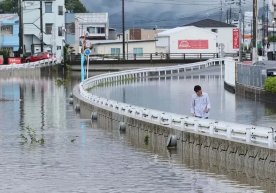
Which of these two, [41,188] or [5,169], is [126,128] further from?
[41,188]

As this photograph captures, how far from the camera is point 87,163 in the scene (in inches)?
787

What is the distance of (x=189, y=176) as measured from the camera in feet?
58.6

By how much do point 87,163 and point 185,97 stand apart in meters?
23.6

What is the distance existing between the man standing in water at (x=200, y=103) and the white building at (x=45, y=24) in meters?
85.1

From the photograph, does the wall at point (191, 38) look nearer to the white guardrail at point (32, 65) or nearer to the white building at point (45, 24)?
the white building at point (45, 24)

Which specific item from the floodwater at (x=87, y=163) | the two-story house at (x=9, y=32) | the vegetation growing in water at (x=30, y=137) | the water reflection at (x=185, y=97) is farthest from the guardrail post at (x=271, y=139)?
the two-story house at (x=9, y=32)

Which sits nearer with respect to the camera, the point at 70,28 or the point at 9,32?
the point at 9,32

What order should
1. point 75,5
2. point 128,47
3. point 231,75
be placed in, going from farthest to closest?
point 75,5 → point 128,47 → point 231,75

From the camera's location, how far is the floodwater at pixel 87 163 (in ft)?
54.5

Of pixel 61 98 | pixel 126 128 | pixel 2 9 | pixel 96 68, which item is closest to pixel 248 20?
pixel 2 9

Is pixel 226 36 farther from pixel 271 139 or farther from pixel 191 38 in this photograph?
pixel 271 139

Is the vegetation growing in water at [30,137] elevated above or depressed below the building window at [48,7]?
below

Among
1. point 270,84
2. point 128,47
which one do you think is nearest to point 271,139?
point 270,84

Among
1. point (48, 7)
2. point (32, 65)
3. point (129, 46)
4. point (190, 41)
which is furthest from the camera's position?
point (129, 46)
